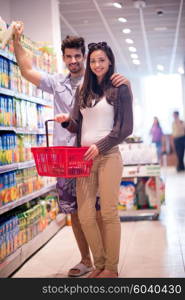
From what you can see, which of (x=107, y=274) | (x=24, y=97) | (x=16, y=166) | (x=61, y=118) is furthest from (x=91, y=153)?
(x=24, y=97)

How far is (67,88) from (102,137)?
60cm

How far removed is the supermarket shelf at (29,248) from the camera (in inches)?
137

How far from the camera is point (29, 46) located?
433 cm

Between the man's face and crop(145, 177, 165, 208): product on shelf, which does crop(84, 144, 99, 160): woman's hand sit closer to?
the man's face

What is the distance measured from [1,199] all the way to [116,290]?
3.96 ft

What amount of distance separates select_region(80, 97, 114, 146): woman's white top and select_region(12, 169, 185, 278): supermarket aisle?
3.18ft

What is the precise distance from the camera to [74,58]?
338cm

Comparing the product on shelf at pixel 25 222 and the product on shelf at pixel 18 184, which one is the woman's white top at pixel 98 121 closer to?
the product on shelf at pixel 18 184

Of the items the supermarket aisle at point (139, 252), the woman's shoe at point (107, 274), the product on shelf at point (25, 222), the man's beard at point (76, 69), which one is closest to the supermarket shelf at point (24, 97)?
the man's beard at point (76, 69)

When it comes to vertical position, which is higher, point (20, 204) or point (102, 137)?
point (102, 137)

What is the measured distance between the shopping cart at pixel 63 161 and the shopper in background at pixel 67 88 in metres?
0.50

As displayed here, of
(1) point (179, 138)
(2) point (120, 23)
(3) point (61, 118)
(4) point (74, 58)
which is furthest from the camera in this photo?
(1) point (179, 138)

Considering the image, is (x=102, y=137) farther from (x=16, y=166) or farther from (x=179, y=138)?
(x=179, y=138)

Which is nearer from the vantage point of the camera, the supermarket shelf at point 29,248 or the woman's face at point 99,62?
the woman's face at point 99,62
